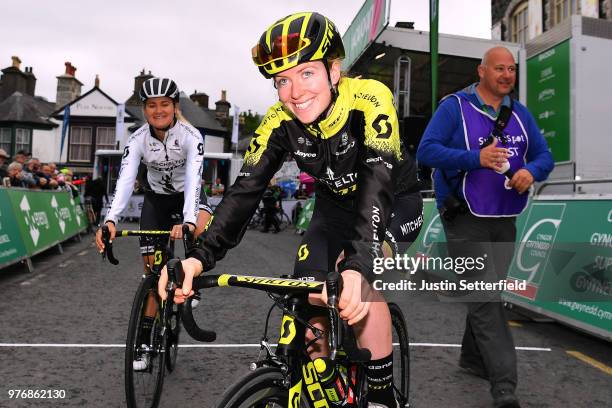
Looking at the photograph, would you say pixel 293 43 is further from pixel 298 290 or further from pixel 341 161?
pixel 298 290

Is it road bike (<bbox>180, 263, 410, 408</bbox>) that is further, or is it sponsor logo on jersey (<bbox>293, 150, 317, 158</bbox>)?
sponsor logo on jersey (<bbox>293, 150, 317, 158</bbox>)

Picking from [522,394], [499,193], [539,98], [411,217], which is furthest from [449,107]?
[539,98]

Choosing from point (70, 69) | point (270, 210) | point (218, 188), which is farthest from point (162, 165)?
point (70, 69)

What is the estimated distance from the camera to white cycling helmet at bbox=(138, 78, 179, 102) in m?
3.79

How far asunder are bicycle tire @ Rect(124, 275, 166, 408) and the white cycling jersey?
0.73 meters

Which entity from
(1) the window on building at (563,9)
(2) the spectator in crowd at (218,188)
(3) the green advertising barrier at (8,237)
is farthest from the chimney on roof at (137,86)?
(3) the green advertising barrier at (8,237)

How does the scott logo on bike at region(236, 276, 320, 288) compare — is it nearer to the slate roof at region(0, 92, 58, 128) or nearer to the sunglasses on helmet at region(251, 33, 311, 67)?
the sunglasses on helmet at region(251, 33, 311, 67)

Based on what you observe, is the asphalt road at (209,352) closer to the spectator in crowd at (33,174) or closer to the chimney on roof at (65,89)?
the spectator in crowd at (33,174)

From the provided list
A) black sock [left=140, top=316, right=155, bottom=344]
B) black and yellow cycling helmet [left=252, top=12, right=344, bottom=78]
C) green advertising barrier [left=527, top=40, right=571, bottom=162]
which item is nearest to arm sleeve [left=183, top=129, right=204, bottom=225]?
black sock [left=140, top=316, right=155, bottom=344]

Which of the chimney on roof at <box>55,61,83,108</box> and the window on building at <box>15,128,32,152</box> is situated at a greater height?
the chimney on roof at <box>55,61,83,108</box>

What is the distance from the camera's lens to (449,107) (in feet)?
11.9

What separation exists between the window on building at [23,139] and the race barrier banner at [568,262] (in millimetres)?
42538

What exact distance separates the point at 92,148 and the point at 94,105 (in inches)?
134

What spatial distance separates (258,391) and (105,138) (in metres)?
43.2
